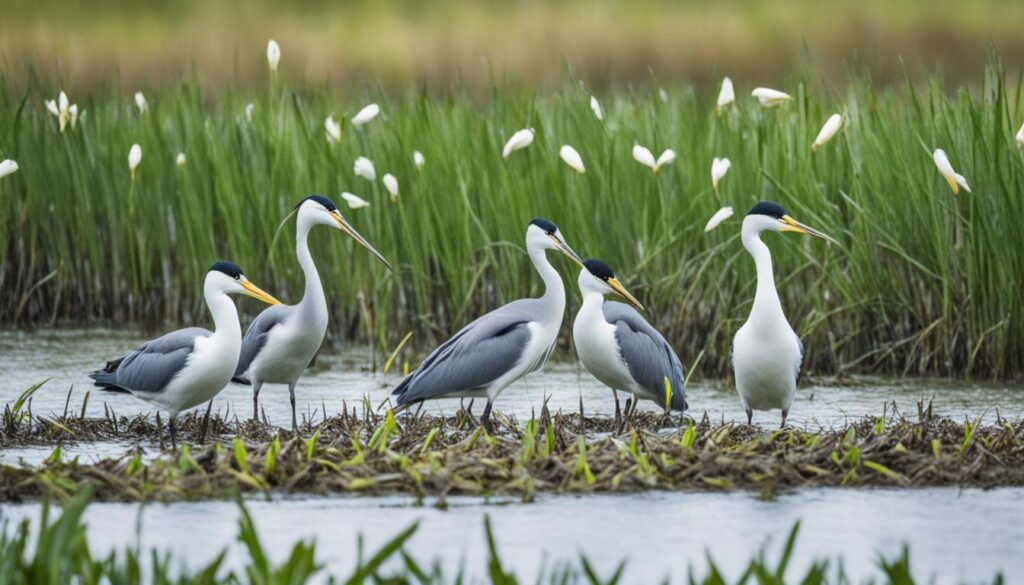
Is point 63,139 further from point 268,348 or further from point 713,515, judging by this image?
point 713,515

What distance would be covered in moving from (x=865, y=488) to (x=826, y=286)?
146 inches

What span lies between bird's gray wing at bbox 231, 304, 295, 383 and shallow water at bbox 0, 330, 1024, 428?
0.33 metres

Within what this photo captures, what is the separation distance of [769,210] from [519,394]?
1870 millimetres

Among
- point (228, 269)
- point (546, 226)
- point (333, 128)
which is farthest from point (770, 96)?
point (228, 269)

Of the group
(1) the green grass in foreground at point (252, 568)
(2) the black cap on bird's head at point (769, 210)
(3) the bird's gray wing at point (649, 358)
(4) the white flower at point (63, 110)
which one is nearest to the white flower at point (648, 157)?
(2) the black cap on bird's head at point (769, 210)

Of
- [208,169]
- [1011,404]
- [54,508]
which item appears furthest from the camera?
[208,169]

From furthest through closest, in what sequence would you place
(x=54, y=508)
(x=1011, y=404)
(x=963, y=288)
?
(x=963, y=288)
(x=1011, y=404)
(x=54, y=508)

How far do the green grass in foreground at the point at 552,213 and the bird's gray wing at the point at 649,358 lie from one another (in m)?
1.24

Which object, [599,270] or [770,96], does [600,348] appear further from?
[770,96]

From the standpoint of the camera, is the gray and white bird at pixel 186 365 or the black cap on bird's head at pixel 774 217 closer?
the gray and white bird at pixel 186 365

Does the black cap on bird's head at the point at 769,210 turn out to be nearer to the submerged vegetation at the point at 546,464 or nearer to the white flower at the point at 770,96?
the white flower at the point at 770,96

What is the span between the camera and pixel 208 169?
1128 centimetres

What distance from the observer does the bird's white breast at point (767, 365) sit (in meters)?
7.82

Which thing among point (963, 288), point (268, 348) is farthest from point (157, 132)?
point (963, 288)
